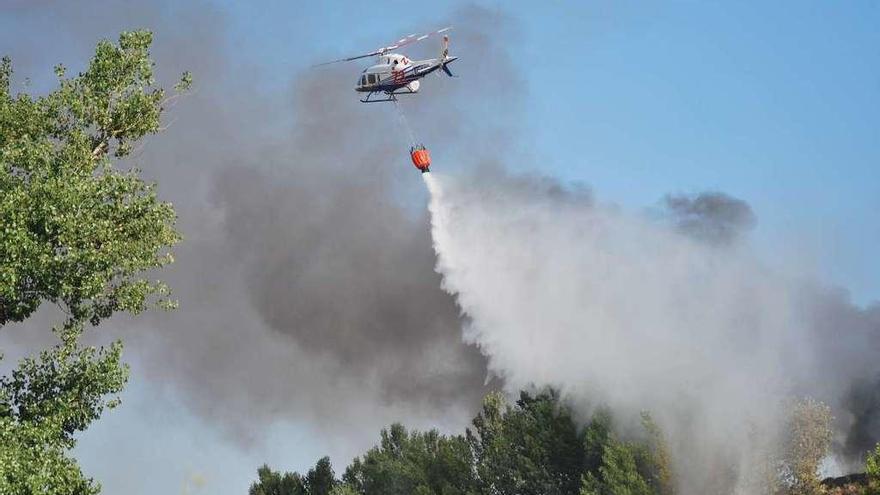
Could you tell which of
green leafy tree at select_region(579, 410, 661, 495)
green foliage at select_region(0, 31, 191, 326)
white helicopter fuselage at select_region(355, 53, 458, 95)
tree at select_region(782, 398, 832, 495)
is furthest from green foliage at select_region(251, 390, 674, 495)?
green foliage at select_region(0, 31, 191, 326)

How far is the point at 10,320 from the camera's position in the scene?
45.0m

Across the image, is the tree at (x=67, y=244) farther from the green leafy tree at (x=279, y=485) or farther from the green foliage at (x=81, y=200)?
the green leafy tree at (x=279, y=485)

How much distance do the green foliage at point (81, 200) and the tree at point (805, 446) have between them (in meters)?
49.2

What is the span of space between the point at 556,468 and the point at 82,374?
64.7 m

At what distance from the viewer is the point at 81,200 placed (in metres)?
44.1

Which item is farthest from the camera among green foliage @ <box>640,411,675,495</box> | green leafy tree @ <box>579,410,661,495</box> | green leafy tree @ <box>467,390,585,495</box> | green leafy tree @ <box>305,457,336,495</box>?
green leafy tree @ <box>305,457,336,495</box>

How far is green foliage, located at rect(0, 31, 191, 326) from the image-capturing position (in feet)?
140

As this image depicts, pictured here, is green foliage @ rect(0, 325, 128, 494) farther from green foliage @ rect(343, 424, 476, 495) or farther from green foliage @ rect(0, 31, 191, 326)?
green foliage @ rect(343, 424, 476, 495)

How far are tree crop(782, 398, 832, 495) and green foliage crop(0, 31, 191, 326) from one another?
49193mm

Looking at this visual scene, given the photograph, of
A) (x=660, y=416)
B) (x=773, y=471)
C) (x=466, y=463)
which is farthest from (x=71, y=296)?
(x=466, y=463)

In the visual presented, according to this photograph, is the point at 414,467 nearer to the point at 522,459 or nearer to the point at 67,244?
the point at 522,459

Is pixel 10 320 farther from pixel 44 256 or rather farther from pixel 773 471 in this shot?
pixel 773 471

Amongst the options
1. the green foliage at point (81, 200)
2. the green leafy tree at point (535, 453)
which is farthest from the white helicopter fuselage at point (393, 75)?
the green foliage at point (81, 200)

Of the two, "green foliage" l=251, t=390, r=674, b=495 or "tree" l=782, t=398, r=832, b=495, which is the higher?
"green foliage" l=251, t=390, r=674, b=495
